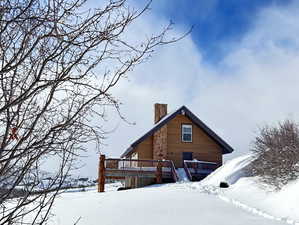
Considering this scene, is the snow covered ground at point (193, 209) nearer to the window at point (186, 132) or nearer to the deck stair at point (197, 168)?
the deck stair at point (197, 168)

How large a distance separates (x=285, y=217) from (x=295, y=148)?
314 centimetres

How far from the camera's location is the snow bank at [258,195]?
8812mm

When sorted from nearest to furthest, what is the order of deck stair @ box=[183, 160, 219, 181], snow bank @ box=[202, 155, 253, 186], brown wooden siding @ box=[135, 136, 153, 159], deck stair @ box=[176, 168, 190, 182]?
1. snow bank @ box=[202, 155, 253, 186]
2. deck stair @ box=[176, 168, 190, 182]
3. deck stair @ box=[183, 160, 219, 181]
4. brown wooden siding @ box=[135, 136, 153, 159]

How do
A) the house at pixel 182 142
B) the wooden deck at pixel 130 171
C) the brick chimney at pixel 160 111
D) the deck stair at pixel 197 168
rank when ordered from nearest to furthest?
the wooden deck at pixel 130 171 < the deck stair at pixel 197 168 < the house at pixel 182 142 < the brick chimney at pixel 160 111

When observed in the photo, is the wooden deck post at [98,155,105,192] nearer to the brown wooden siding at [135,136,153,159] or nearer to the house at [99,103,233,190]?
the house at [99,103,233,190]

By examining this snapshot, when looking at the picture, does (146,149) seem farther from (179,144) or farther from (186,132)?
(186,132)

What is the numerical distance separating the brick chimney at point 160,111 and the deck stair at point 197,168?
4835 millimetres

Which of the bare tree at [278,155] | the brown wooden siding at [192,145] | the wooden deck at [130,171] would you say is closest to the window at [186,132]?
the brown wooden siding at [192,145]

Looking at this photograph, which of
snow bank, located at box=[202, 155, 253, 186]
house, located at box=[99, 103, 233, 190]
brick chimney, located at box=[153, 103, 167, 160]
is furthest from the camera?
brick chimney, located at box=[153, 103, 167, 160]

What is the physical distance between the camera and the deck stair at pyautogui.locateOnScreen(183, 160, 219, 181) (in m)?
20.6

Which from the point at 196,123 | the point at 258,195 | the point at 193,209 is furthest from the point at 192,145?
the point at 193,209

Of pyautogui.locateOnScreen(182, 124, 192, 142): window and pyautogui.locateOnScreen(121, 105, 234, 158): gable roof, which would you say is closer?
pyautogui.locateOnScreen(121, 105, 234, 158): gable roof

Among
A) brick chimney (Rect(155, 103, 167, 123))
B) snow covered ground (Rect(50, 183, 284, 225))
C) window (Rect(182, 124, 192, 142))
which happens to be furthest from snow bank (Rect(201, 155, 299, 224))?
brick chimney (Rect(155, 103, 167, 123))

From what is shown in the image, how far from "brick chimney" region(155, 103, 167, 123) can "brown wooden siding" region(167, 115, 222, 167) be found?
6.78 feet
